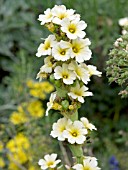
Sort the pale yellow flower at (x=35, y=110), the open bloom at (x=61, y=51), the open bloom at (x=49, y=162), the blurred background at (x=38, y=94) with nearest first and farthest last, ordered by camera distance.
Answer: the open bloom at (x=61, y=51), the open bloom at (x=49, y=162), the blurred background at (x=38, y=94), the pale yellow flower at (x=35, y=110)

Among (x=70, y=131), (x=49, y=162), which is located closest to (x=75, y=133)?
(x=70, y=131)

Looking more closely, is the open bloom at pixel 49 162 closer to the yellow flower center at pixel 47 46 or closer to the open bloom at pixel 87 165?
the open bloom at pixel 87 165

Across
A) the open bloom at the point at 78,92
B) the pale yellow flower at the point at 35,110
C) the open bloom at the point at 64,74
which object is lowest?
the open bloom at the point at 78,92

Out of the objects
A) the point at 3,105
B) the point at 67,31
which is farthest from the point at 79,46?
the point at 3,105

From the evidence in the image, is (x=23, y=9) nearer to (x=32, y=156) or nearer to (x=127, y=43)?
(x=32, y=156)

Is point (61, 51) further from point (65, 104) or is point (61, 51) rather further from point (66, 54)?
point (65, 104)

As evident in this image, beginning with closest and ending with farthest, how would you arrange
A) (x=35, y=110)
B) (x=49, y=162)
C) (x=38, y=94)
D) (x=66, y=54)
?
(x=66, y=54) → (x=49, y=162) → (x=38, y=94) → (x=35, y=110)

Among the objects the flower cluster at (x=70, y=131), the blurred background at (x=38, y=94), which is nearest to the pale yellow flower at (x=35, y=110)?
the blurred background at (x=38, y=94)
